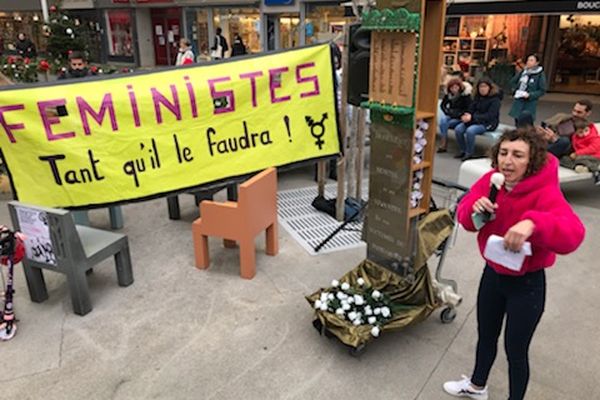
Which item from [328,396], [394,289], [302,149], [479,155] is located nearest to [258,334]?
[328,396]

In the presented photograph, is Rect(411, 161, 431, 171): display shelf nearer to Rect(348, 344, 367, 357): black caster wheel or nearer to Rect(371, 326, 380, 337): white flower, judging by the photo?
Rect(371, 326, 380, 337): white flower

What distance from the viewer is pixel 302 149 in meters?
5.55

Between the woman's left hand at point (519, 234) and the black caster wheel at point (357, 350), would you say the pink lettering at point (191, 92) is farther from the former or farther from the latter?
the woman's left hand at point (519, 234)

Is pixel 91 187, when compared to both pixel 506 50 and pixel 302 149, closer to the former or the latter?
pixel 302 149

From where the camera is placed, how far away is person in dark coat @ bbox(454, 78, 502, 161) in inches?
315

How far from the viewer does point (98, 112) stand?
4562 millimetres

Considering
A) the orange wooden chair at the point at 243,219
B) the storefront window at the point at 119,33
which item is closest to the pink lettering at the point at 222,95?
the orange wooden chair at the point at 243,219

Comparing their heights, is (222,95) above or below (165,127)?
above

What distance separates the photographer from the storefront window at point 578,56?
528 inches

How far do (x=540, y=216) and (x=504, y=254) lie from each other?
0.24 meters

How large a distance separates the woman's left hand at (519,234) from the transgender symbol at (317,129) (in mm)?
3470

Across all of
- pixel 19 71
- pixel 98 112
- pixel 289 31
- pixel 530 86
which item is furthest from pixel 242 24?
pixel 98 112

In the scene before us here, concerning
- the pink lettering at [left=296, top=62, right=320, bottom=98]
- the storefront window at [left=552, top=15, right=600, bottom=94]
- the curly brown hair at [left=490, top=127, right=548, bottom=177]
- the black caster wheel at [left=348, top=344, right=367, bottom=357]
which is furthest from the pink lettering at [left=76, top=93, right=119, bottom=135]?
the storefront window at [left=552, top=15, right=600, bottom=94]

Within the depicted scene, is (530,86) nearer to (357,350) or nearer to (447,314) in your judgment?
(447,314)
